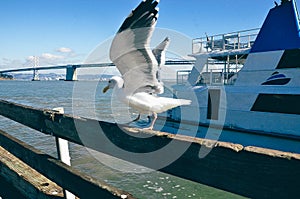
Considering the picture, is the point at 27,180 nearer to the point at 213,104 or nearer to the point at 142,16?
the point at 142,16

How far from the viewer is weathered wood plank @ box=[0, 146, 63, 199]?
2.70 metres

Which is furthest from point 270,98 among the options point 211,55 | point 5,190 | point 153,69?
point 5,190

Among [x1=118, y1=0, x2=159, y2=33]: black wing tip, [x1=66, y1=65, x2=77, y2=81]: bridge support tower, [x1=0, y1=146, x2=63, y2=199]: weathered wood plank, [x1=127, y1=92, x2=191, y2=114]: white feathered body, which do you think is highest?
[x1=66, y1=65, x2=77, y2=81]: bridge support tower

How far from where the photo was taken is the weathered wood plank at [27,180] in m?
2.70

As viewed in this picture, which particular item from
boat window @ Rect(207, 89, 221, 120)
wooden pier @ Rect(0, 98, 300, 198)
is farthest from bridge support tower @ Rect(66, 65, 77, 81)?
wooden pier @ Rect(0, 98, 300, 198)

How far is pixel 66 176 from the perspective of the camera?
95.2 inches

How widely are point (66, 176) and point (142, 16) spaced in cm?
204

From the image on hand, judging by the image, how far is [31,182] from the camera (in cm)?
284

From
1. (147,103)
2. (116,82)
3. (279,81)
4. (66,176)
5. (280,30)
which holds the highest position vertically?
(280,30)

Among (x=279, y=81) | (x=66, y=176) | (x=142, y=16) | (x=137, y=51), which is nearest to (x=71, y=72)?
(x=279, y=81)

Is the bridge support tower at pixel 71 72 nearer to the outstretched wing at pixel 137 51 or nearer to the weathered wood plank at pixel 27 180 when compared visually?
the outstretched wing at pixel 137 51

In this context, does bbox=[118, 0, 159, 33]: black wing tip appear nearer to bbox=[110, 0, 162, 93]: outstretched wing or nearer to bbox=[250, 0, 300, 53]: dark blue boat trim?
bbox=[110, 0, 162, 93]: outstretched wing

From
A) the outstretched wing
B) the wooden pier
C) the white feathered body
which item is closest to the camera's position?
the wooden pier

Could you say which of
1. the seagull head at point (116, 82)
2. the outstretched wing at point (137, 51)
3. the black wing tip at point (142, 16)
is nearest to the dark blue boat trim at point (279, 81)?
the outstretched wing at point (137, 51)
